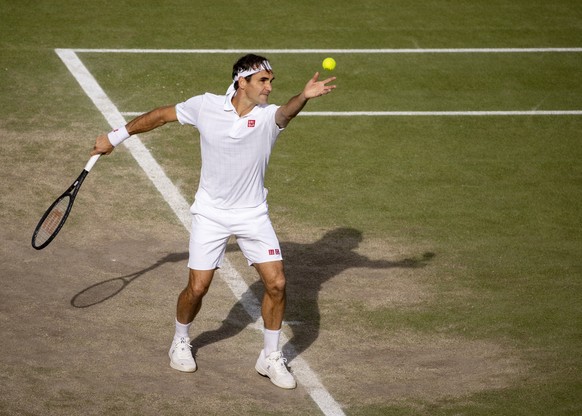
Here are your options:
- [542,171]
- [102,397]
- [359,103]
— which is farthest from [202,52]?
[102,397]

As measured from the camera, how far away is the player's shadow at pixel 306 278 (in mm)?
9867

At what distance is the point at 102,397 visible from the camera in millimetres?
8711

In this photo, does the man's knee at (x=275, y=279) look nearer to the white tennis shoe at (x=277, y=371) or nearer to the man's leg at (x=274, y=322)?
the man's leg at (x=274, y=322)

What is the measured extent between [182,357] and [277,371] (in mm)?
805

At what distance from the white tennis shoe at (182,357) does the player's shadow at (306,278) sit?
407 millimetres

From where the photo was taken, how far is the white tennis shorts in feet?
29.4

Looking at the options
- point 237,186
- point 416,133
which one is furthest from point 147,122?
point 416,133

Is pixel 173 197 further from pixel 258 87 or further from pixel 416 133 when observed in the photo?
pixel 258 87

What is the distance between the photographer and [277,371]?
900 centimetres

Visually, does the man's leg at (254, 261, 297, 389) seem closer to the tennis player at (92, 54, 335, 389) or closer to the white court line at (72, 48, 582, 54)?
the tennis player at (92, 54, 335, 389)

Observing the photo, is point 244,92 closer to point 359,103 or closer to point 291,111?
point 291,111

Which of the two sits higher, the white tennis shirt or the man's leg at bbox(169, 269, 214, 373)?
the white tennis shirt

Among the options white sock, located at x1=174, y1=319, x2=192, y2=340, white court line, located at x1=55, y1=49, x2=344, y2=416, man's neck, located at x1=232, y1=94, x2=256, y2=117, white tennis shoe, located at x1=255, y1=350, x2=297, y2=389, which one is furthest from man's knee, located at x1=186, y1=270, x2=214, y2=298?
man's neck, located at x1=232, y1=94, x2=256, y2=117

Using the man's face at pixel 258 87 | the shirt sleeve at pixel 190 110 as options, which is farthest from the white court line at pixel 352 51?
the man's face at pixel 258 87
